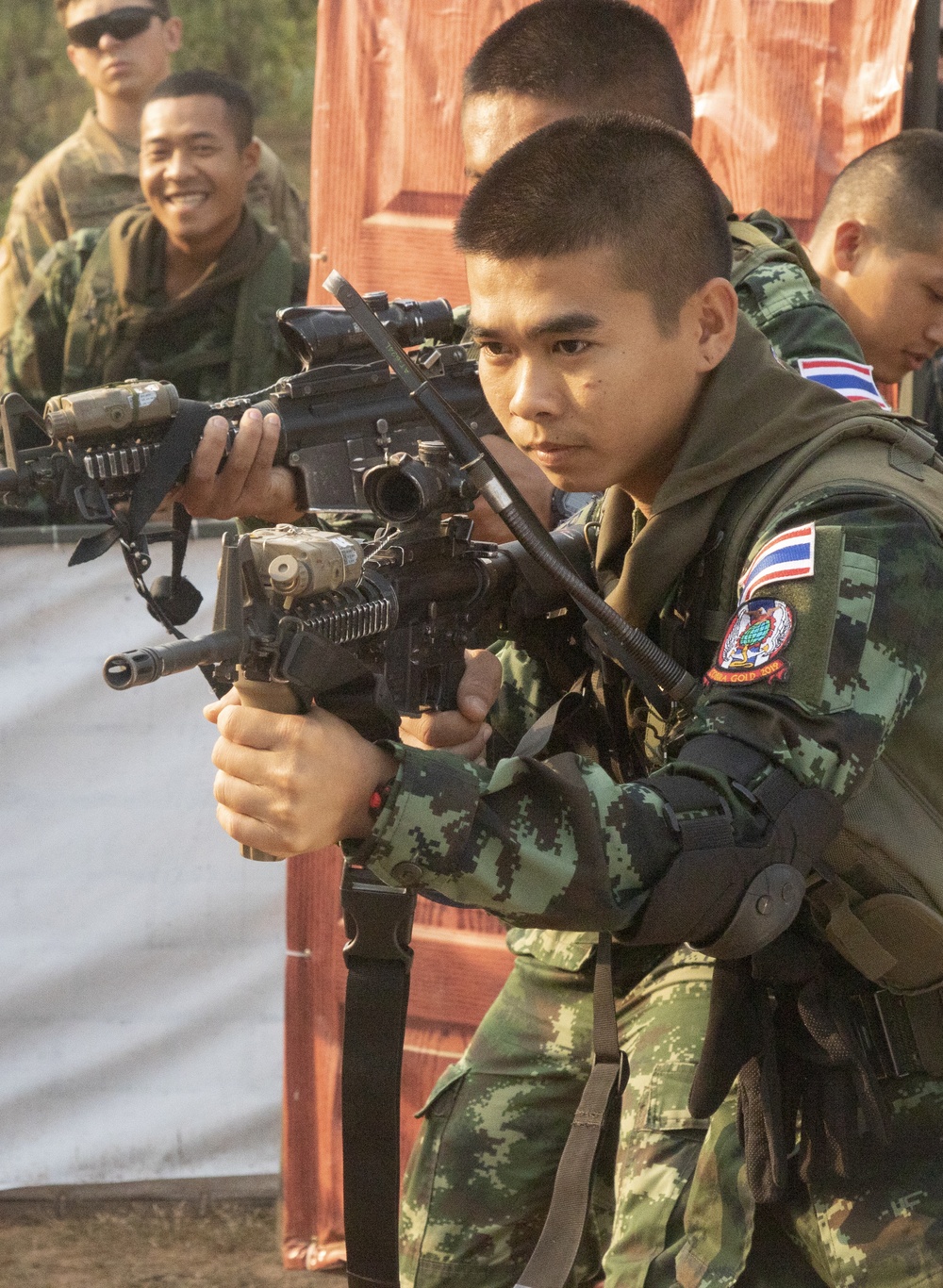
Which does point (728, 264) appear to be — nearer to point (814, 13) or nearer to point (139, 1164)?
point (814, 13)

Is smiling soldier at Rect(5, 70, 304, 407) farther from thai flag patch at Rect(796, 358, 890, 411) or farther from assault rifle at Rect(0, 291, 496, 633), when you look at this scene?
thai flag patch at Rect(796, 358, 890, 411)

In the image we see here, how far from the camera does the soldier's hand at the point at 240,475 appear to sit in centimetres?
258

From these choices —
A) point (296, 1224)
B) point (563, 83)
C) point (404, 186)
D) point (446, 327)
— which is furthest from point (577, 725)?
point (296, 1224)

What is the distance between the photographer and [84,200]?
5113 millimetres

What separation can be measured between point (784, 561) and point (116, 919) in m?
2.76

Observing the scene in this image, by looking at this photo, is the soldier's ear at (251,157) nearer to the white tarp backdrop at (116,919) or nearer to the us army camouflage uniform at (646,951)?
the white tarp backdrop at (116,919)

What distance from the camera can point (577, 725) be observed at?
2.26 metres

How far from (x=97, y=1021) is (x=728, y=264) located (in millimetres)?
2792

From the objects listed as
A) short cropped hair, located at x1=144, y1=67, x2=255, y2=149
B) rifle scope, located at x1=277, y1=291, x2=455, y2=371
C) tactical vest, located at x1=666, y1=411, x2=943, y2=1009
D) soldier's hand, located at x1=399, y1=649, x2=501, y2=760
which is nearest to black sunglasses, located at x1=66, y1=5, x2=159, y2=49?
short cropped hair, located at x1=144, y1=67, x2=255, y2=149

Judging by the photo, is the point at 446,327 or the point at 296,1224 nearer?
the point at 446,327

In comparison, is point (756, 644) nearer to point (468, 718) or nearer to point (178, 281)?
point (468, 718)

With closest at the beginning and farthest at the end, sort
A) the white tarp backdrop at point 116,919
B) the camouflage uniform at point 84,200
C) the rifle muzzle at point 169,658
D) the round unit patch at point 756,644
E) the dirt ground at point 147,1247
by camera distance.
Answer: the rifle muzzle at point 169,658 → the round unit patch at point 756,644 → the dirt ground at point 147,1247 → the white tarp backdrop at point 116,919 → the camouflage uniform at point 84,200

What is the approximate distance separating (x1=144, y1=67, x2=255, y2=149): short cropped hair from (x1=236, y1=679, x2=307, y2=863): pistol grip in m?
3.49

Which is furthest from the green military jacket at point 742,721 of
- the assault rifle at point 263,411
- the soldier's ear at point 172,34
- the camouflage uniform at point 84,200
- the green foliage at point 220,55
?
the green foliage at point 220,55
